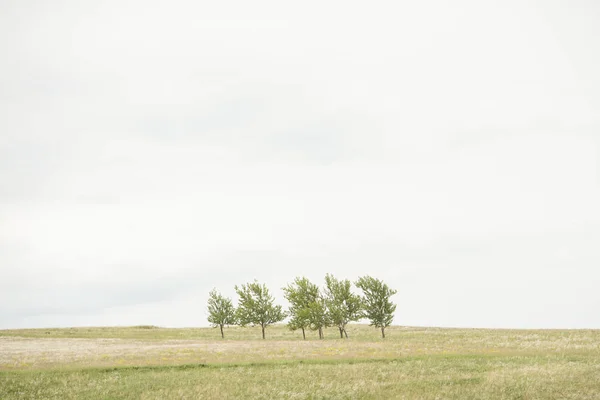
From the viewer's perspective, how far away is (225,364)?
33.2m

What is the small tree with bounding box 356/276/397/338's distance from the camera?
66312 mm

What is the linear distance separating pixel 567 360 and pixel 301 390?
70.1ft

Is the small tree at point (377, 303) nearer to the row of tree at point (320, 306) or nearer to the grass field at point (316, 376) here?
the row of tree at point (320, 306)

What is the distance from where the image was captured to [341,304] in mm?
68375

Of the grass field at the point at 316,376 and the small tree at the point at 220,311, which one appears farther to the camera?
the small tree at the point at 220,311

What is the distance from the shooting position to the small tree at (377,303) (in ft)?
218

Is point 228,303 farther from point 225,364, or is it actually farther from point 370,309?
point 225,364

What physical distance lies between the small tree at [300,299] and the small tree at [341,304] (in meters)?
3.00

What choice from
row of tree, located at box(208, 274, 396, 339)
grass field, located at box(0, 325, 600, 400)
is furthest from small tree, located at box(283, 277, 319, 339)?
grass field, located at box(0, 325, 600, 400)

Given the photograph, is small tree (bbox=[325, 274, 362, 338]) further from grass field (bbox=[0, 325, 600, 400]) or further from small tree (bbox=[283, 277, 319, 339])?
grass field (bbox=[0, 325, 600, 400])

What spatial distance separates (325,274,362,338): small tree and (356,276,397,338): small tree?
4.76 ft

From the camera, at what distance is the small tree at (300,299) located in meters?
68.9

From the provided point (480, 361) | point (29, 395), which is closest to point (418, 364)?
point (480, 361)

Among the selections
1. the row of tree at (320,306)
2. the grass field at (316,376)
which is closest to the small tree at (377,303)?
the row of tree at (320,306)
